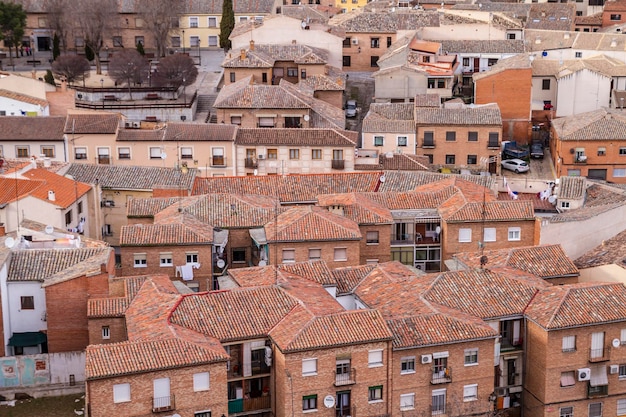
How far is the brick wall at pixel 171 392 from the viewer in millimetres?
35031

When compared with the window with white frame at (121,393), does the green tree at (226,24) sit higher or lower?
higher

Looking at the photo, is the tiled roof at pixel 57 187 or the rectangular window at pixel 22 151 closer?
the tiled roof at pixel 57 187

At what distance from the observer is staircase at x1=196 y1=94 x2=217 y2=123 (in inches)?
2709

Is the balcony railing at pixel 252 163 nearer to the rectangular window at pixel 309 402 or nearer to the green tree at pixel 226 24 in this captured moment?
the green tree at pixel 226 24

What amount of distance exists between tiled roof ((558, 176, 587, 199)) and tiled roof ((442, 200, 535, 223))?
5.26m

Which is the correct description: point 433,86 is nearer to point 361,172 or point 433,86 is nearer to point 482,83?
point 482,83

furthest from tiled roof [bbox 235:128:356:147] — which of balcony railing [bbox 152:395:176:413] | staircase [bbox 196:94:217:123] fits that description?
balcony railing [bbox 152:395:176:413]

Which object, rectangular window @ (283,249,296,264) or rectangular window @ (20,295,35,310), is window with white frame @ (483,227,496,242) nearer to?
rectangular window @ (283,249,296,264)

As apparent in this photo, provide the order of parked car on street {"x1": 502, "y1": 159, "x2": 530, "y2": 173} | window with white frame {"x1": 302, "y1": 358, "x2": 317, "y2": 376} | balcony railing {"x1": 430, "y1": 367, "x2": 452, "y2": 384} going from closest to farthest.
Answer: window with white frame {"x1": 302, "y1": 358, "x2": 317, "y2": 376} < balcony railing {"x1": 430, "y1": 367, "x2": 452, "y2": 384} < parked car on street {"x1": 502, "y1": 159, "x2": 530, "y2": 173}

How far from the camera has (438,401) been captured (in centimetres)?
3894

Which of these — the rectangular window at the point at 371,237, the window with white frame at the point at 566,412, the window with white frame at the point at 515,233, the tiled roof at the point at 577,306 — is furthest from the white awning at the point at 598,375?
the rectangular window at the point at 371,237

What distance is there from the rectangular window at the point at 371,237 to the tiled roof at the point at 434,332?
969cm

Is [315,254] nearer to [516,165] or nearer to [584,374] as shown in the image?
[584,374]

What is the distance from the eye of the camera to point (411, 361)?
38.2m
